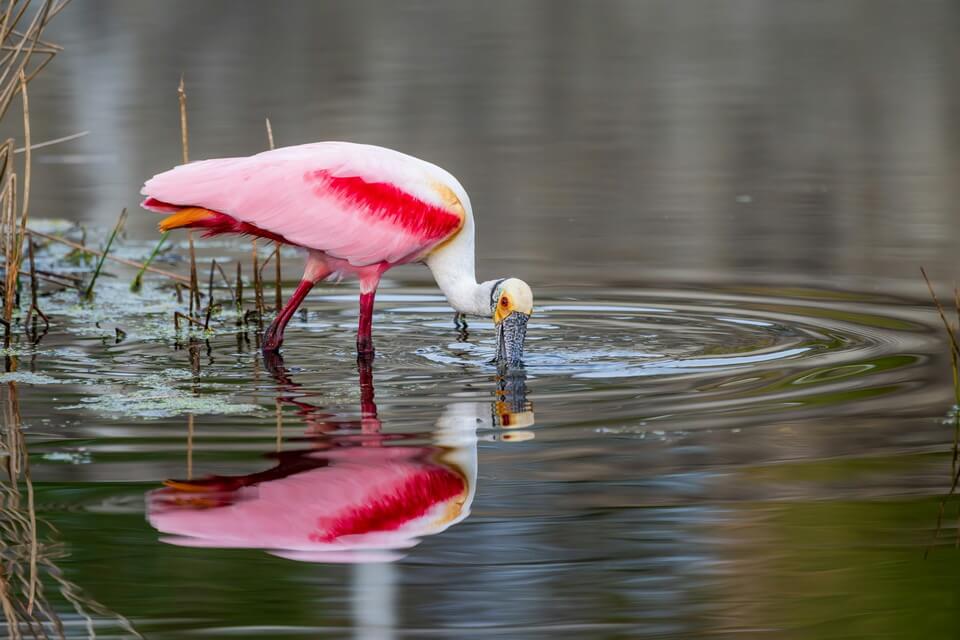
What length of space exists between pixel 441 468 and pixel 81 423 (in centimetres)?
162

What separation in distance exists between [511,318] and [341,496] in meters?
2.79

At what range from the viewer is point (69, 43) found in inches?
1199

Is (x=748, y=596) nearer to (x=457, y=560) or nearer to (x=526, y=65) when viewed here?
(x=457, y=560)

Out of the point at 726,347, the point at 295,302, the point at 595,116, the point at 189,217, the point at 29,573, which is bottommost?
the point at 29,573

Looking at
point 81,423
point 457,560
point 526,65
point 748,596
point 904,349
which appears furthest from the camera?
point 526,65

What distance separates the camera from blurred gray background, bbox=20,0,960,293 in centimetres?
1234

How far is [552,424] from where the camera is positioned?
6.57 m

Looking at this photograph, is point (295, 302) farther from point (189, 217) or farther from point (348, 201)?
point (189, 217)

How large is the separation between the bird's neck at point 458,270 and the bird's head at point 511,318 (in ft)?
0.97

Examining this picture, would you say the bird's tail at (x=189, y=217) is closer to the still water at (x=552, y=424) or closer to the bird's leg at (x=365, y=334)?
the still water at (x=552, y=424)

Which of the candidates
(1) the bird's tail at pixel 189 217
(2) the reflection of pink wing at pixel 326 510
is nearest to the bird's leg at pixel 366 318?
(1) the bird's tail at pixel 189 217

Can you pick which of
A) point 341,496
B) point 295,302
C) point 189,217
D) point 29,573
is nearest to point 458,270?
point 295,302

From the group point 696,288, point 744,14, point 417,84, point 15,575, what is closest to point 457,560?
point 15,575

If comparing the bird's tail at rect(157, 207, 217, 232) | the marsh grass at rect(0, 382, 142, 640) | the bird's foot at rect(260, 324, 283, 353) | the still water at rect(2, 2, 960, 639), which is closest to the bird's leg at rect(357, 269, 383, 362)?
the still water at rect(2, 2, 960, 639)
